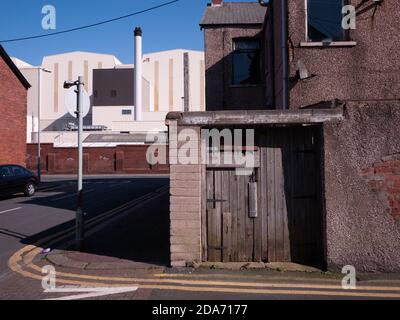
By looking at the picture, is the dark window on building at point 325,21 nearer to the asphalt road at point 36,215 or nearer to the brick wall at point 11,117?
the asphalt road at point 36,215

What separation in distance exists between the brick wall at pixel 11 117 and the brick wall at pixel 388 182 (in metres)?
22.7

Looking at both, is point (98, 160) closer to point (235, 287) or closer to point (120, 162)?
point (120, 162)

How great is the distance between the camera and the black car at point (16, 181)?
1745cm

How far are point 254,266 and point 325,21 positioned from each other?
6111 mm

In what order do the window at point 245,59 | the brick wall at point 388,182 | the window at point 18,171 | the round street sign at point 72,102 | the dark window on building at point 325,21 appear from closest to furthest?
the brick wall at point 388,182, the round street sign at point 72,102, the dark window on building at point 325,21, the window at point 245,59, the window at point 18,171

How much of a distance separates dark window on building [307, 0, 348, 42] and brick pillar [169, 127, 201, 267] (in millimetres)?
4692

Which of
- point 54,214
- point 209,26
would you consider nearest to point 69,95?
point 54,214

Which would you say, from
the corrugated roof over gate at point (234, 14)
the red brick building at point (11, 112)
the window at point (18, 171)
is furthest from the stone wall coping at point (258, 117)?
the red brick building at point (11, 112)

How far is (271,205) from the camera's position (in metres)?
6.77

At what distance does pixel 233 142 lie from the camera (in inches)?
268

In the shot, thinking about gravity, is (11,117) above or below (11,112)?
below

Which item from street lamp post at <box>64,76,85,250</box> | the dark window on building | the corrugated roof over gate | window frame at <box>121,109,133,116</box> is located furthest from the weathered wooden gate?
window frame at <box>121,109,133,116</box>

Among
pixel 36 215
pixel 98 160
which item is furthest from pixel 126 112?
pixel 36 215

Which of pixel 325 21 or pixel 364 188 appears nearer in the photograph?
pixel 364 188
